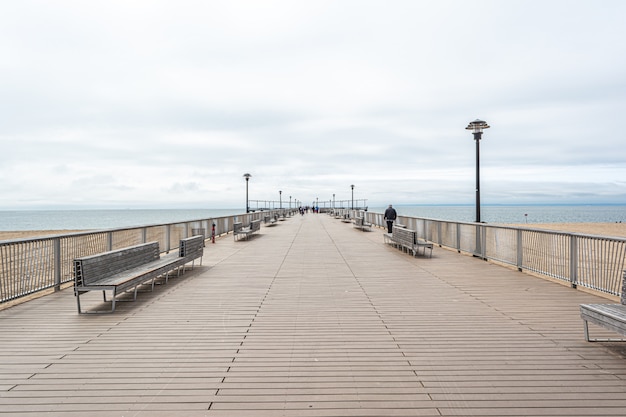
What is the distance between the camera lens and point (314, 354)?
428 cm

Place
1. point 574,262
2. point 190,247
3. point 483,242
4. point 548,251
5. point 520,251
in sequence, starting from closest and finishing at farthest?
point 574,262, point 548,251, point 520,251, point 190,247, point 483,242

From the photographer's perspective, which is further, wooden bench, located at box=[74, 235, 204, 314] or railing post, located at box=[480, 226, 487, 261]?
railing post, located at box=[480, 226, 487, 261]

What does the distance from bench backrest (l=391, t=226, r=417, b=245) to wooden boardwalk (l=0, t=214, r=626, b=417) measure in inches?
162

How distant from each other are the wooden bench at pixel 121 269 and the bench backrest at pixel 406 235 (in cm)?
613

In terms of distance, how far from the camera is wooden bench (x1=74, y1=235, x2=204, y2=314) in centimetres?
603

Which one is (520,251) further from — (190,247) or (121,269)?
(121,269)

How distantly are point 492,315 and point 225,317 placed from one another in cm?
364

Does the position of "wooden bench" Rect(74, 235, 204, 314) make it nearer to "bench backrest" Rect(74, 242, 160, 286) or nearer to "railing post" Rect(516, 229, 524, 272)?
"bench backrest" Rect(74, 242, 160, 286)

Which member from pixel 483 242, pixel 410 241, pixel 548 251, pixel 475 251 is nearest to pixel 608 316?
pixel 548 251

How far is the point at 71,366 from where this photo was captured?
4043 millimetres

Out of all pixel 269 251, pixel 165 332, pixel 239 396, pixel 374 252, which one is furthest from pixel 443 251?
pixel 239 396

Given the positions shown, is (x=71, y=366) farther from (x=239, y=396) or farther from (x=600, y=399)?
(x=600, y=399)

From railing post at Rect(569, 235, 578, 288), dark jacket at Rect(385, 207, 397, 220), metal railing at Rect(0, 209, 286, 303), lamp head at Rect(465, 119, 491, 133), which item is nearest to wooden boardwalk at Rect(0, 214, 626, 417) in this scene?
railing post at Rect(569, 235, 578, 288)

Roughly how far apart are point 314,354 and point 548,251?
20.7 feet
